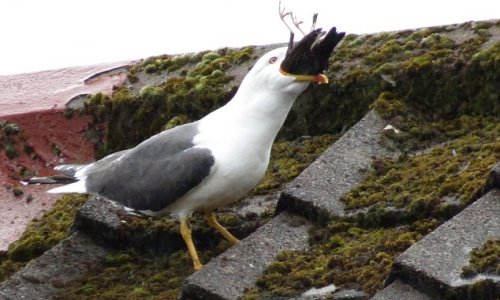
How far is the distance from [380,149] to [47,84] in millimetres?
2673

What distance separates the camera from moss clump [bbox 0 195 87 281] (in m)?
7.30

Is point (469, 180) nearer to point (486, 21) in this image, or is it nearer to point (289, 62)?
point (289, 62)

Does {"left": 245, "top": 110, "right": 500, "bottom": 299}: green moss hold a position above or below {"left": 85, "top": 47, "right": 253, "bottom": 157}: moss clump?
below

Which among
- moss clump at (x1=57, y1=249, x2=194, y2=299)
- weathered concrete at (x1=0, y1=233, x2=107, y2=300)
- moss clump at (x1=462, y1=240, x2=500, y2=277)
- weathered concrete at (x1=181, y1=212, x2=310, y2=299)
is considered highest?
moss clump at (x1=462, y1=240, x2=500, y2=277)

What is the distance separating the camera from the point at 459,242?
5.57 m

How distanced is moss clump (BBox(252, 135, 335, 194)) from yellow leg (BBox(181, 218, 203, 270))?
1.38ft

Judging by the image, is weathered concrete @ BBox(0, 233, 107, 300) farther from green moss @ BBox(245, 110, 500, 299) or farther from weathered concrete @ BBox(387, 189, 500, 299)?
weathered concrete @ BBox(387, 189, 500, 299)

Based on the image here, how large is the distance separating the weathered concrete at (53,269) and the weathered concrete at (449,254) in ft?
6.38

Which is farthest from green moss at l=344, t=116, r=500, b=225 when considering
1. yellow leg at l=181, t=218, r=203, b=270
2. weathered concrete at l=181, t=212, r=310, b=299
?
yellow leg at l=181, t=218, r=203, b=270

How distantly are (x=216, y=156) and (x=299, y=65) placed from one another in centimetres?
61

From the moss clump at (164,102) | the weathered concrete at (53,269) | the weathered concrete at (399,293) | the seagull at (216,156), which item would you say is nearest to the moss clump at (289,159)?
the seagull at (216,156)

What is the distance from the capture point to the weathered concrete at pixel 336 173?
6.62 meters

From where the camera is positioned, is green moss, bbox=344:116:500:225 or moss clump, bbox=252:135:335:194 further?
moss clump, bbox=252:135:335:194

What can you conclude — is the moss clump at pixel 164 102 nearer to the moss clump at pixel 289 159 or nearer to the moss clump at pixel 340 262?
the moss clump at pixel 289 159
